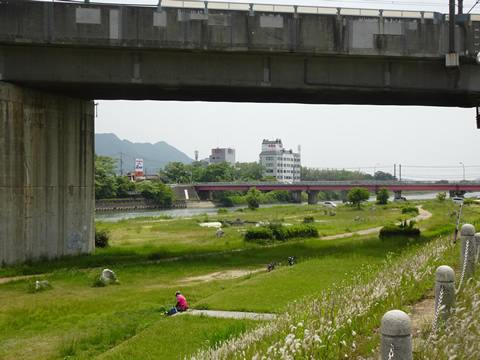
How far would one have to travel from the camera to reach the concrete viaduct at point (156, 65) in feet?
83.5

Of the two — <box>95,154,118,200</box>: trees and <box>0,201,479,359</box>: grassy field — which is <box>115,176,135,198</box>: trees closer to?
<box>95,154,118,200</box>: trees

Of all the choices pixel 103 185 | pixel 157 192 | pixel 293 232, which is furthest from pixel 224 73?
pixel 157 192

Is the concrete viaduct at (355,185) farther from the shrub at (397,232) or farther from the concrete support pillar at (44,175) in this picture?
the concrete support pillar at (44,175)

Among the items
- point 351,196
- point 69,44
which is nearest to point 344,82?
point 69,44

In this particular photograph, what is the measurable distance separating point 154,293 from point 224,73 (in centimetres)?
1327

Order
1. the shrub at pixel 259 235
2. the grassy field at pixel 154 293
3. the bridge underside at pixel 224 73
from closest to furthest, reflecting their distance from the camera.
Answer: the grassy field at pixel 154 293, the bridge underside at pixel 224 73, the shrub at pixel 259 235

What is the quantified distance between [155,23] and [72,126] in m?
7.91

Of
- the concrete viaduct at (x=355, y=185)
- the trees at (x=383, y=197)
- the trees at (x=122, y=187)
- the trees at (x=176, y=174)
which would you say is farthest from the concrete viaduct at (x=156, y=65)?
the trees at (x=176, y=174)

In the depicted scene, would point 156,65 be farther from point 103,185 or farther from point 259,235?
point 103,185

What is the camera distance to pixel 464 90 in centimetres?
2809

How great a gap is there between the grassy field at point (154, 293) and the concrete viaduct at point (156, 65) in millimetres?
3666

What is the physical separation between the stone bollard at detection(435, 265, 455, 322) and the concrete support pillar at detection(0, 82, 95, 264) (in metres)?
21.7

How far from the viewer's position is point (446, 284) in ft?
28.2

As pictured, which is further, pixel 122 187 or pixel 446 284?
pixel 122 187
